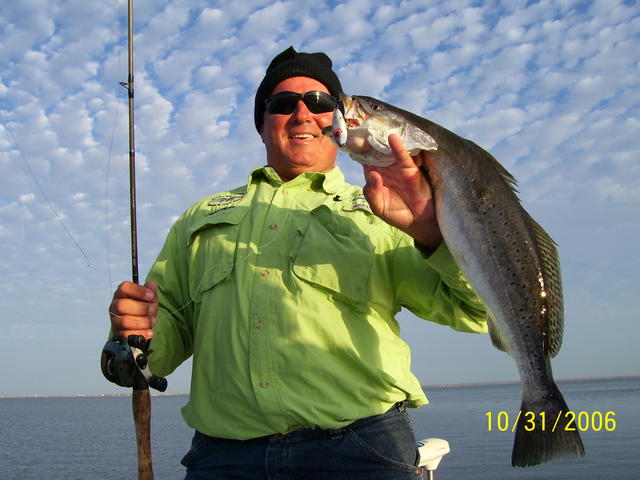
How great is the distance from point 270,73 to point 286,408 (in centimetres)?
316

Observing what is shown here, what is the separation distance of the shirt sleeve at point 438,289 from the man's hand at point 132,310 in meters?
1.60

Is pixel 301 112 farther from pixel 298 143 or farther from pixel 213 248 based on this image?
pixel 213 248

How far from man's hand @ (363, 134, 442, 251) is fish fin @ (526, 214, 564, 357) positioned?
570 mm

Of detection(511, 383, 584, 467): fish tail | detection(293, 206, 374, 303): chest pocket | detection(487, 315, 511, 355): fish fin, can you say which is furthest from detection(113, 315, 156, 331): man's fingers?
detection(511, 383, 584, 467): fish tail

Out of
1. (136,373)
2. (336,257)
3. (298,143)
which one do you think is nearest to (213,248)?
(336,257)

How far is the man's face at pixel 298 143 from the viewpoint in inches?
167

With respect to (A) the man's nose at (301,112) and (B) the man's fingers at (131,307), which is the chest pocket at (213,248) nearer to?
(B) the man's fingers at (131,307)

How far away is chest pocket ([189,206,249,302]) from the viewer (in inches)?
140

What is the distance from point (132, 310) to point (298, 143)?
1836mm

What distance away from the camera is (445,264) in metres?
3.02

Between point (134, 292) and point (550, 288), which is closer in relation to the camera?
point (550, 288)

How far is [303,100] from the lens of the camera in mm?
4344

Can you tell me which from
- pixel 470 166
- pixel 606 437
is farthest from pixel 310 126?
pixel 606 437

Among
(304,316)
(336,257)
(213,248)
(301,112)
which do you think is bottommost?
(304,316)
